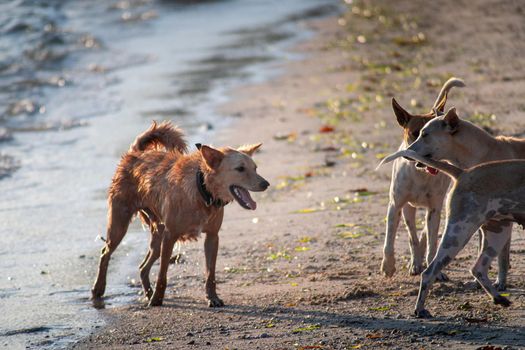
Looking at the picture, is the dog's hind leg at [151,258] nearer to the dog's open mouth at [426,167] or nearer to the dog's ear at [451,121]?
the dog's open mouth at [426,167]

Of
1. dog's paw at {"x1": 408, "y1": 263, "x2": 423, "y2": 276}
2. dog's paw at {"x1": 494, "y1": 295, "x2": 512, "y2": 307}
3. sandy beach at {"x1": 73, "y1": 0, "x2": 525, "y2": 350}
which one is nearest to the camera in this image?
sandy beach at {"x1": 73, "y1": 0, "x2": 525, "y2": 350}

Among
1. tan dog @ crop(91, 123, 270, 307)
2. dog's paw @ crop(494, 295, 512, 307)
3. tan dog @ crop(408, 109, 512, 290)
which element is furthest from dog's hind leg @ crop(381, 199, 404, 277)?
dog's paw @ crop(494, 295, 512, 307)

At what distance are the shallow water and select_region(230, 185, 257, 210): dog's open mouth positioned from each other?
1.27m

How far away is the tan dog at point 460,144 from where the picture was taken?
8.03 metres

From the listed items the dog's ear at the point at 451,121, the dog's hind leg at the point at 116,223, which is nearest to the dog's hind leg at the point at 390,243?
the dog's ear at the point at 451,121

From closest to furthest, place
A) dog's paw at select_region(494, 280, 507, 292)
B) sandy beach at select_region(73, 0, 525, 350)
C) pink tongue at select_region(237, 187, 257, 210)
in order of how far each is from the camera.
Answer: sandy beach at select_region(73, 0, 525, 350)
dog's paw at select_region(494, 280, 507, 292)
pink tongue at select_region(237, 187, 257, 210)

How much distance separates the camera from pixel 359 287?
8.02 metres

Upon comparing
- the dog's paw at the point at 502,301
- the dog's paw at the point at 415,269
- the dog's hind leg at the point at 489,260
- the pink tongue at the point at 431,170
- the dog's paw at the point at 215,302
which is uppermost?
the pink tongue at the point at 431,170

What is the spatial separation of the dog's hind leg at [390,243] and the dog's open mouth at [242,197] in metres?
1.12

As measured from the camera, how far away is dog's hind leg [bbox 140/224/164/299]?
8672 millimetres

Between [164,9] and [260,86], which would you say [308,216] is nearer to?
[260,86]

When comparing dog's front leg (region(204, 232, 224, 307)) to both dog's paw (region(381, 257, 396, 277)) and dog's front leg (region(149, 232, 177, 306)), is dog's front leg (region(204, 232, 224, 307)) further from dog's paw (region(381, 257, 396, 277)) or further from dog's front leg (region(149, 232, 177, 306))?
dog's paw (region(381, 257, 396, 277))

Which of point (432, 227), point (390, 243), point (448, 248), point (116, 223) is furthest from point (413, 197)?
point (116, 223)

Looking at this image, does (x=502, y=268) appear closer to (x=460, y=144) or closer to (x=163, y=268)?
(x=460, y=144)
